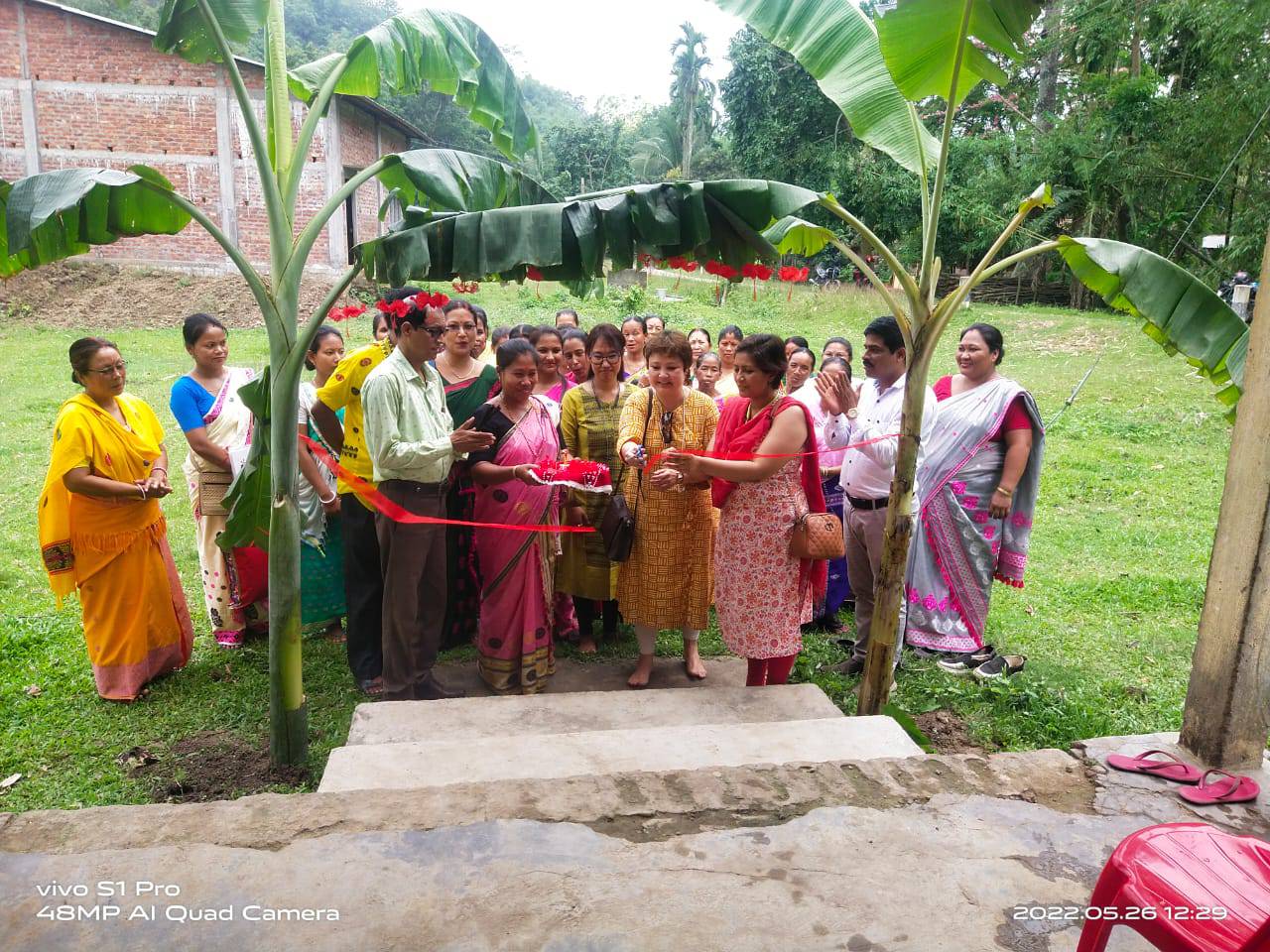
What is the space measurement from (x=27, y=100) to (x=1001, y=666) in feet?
64.1

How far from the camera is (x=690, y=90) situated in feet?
118

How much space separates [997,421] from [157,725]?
4437 mm

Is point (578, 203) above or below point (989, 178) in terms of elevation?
below

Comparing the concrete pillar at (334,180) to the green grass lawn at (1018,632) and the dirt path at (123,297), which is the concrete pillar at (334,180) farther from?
the green grass lawn at (1018,632)

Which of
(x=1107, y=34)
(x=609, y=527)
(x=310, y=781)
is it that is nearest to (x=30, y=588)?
(x=310, y=781)

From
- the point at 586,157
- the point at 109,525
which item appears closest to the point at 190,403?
the point at 109,525

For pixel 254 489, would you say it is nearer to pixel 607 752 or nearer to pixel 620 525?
pixel 620 525

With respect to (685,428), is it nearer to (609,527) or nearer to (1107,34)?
(609,527)

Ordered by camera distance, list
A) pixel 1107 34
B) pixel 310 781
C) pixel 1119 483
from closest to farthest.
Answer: pixel 310 781, pixel 1119 483, pixel 1107 34

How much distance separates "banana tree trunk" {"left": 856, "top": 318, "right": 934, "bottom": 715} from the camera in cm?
356

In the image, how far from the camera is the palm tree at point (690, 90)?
1399 inches

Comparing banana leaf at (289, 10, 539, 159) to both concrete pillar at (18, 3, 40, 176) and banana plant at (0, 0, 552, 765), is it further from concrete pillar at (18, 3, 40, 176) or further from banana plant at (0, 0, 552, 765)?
concrete pillar at (18, 3, 40, 176)

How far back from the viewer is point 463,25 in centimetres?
456

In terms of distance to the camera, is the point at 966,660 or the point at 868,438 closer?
→ the point at 868,438
